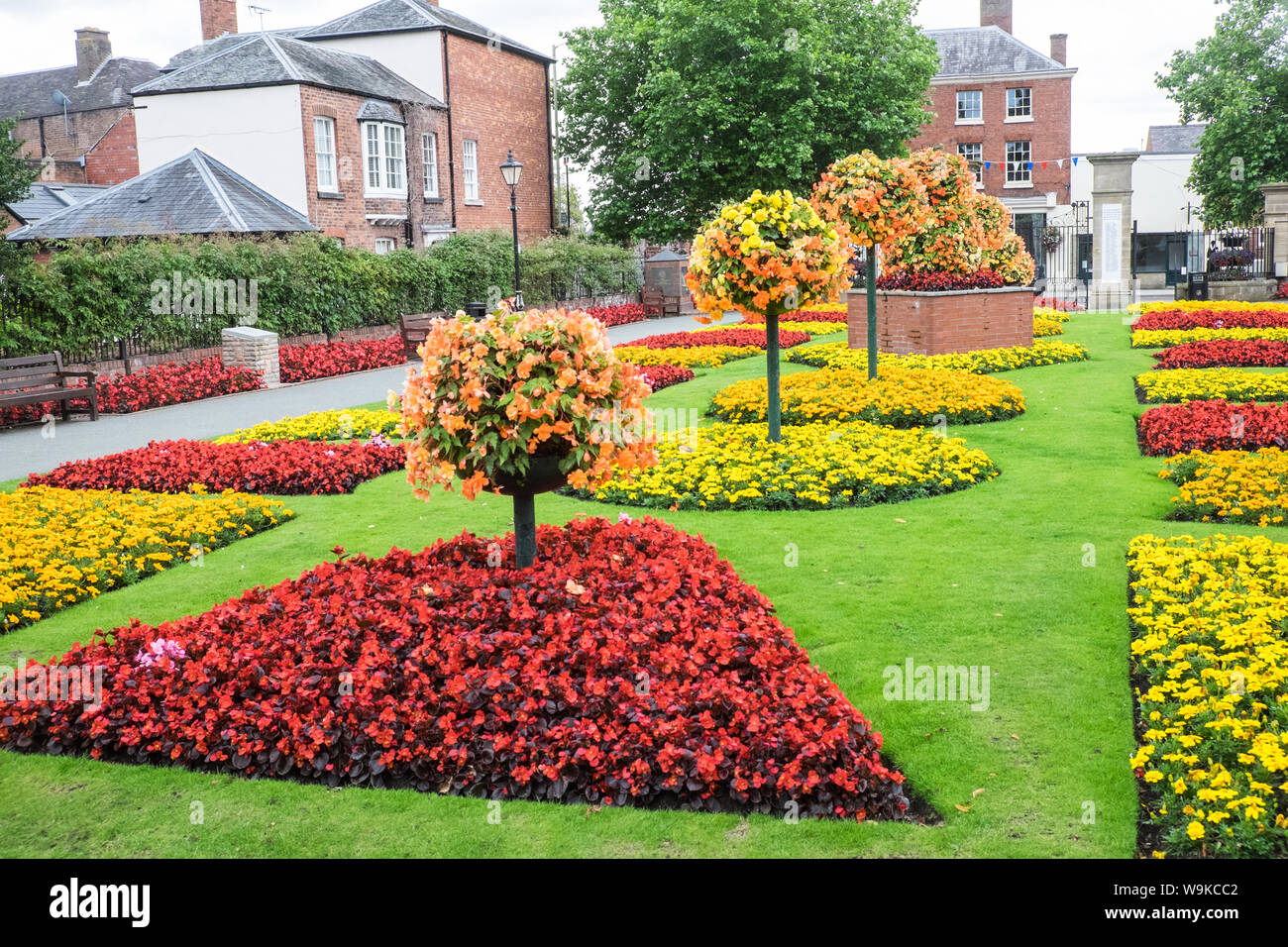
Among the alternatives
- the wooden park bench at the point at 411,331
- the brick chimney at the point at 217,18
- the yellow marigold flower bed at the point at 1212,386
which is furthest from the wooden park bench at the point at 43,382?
the brick chimney at the point at 217,18

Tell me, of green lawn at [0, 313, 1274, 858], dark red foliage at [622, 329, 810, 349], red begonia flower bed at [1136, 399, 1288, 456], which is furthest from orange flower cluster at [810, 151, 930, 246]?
dark red foliage at [622, 329, 810, 349]

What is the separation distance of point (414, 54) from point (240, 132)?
769cm

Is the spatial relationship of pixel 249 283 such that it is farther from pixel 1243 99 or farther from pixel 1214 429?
pixel 1243 99

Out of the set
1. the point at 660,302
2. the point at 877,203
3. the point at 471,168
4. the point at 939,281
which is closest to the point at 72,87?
the point at 471,168

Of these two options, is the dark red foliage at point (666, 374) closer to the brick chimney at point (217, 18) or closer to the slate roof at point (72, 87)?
the brick chimney at point (217, 18)

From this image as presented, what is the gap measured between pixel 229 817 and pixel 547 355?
2.68 meters

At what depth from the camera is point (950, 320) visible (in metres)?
18.6

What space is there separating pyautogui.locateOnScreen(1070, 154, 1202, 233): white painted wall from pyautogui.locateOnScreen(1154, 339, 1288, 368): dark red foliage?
4187 centimetres

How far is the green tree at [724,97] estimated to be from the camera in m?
36.4

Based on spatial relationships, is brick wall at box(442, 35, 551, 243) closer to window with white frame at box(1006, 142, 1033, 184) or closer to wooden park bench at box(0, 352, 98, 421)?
wooden park bench at box(0, 352, 98, 421)

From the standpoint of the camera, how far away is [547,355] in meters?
5.95

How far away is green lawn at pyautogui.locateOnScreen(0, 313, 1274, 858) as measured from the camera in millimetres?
4395

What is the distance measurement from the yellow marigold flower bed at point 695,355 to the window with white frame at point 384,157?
50.8 feet

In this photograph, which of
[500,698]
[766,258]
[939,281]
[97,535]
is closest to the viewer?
[500,698]
